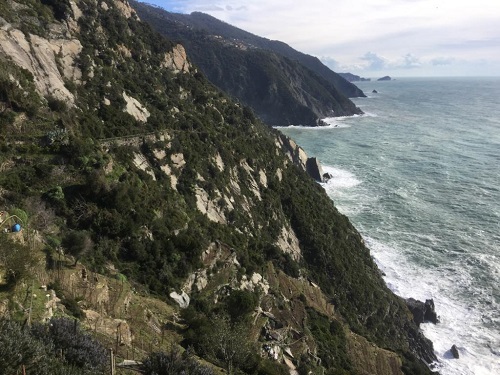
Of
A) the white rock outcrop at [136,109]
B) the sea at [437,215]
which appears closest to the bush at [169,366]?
the white rock outcrop at [136,109]

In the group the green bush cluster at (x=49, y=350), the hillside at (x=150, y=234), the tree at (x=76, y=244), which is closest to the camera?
the green bush cluster at (x=49, y=350)

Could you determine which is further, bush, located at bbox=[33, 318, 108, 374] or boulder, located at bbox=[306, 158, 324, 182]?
boulder, located at bbox=[306, 158, 324, 182]

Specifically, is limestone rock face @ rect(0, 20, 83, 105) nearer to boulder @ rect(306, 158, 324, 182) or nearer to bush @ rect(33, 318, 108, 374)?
bush @ rect(33, 318, 108, 374)

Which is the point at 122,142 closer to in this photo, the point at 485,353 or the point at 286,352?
the point at 286,352

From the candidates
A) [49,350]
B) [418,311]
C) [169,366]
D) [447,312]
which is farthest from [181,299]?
[447,312]

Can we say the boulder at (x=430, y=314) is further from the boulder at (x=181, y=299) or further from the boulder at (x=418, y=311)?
the boulder at (x=181, y=299)

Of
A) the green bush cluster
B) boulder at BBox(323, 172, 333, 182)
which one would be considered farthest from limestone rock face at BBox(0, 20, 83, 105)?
boulder at BBox(323, 172, 333, 182)
